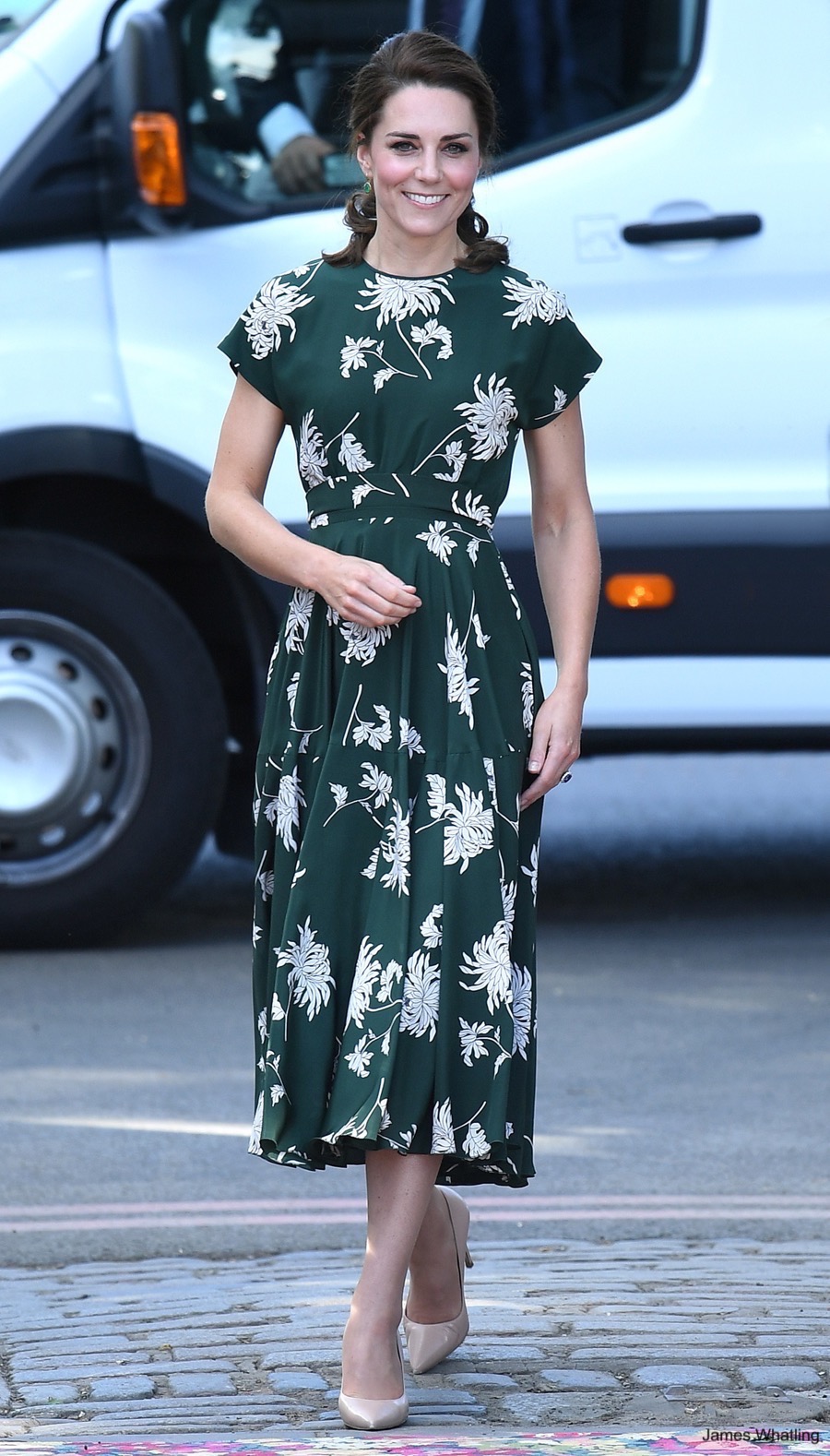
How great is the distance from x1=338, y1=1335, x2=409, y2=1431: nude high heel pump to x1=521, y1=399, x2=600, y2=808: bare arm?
78 centimetres

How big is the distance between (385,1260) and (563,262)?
3440mm

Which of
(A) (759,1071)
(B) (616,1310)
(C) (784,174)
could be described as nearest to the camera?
(B) (616,1310)

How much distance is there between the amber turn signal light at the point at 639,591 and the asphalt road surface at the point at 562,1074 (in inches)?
37.0

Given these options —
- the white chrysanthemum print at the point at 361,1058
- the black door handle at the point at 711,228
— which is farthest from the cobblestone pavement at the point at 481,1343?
the black door handle at the point at 711,228

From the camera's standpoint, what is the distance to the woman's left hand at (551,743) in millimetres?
3234

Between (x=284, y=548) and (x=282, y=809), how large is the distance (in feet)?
1.12

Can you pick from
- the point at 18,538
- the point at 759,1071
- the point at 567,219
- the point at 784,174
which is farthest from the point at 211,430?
the point at 759,1071

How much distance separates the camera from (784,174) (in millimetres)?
5969

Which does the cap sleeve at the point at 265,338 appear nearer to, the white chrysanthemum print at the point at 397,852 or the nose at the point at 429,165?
the nose at the point at 429,165

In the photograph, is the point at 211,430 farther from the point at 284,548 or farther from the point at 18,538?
the point at 284,548

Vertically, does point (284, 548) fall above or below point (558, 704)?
above

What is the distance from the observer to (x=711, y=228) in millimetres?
5992

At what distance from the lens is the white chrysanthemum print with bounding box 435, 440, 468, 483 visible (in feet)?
10.5

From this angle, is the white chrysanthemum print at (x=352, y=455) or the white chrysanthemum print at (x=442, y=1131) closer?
the white chrysanthemum print at (x=442, y=1131)
